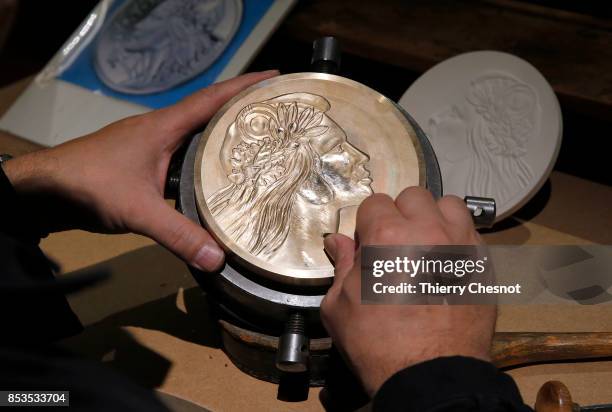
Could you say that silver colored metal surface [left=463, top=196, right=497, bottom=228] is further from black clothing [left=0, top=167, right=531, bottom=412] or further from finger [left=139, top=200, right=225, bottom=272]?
finger [left=139, top=200, right=225, bottom=272]

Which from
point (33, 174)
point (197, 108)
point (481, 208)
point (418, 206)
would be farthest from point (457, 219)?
point (33, 174)

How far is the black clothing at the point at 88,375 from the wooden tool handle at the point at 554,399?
286mm

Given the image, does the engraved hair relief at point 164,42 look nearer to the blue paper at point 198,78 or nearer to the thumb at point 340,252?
the blue paper at point 198,78

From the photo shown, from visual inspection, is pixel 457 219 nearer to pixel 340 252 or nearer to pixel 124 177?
pixel 340 252

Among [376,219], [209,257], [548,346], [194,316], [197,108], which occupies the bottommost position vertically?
[194,316]

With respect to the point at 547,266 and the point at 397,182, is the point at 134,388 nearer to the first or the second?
the point at 397,182

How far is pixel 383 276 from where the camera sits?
815 mm

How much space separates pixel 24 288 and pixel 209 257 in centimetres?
34

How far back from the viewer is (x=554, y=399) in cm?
98

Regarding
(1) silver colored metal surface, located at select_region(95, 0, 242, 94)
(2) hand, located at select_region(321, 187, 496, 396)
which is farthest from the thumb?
(1) silver colored metal surface, located at select_region(95, 0, 242, 94)

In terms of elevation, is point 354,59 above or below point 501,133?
above

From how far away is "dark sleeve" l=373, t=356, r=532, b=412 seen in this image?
71cm

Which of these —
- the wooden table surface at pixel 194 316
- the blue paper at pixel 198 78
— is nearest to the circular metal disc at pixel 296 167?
the wooden table surface at pixel 194 316

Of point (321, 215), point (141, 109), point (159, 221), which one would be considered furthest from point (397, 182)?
point (141, 109)
